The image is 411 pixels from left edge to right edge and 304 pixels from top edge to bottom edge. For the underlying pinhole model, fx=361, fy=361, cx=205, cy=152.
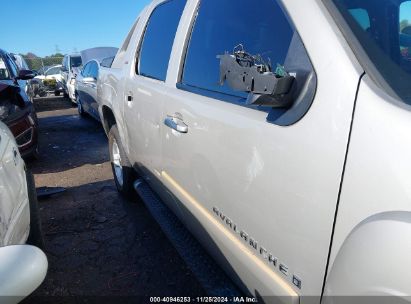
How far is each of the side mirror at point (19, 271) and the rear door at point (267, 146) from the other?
0.85 m

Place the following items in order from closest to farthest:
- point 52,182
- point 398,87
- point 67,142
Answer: point 398,87, point 52,182, point 67,142

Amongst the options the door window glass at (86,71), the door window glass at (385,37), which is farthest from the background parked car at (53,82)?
the door window glass at (385,37)

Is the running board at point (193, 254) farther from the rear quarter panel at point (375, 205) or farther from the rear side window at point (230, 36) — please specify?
the rear side window at point (230, 36)

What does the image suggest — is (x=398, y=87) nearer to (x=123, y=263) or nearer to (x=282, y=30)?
(x=282, y=30)

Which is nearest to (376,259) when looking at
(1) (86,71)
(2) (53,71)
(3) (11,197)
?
(3) (11,197)

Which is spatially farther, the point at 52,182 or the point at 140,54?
the point at 52,182

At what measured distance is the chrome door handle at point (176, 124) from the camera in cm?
209

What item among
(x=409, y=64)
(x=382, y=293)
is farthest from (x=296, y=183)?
(x=409, y=64)

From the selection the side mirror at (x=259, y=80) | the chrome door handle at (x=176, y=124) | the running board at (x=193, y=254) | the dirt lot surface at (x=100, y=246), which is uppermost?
the side mirror at (x=259, y=80)

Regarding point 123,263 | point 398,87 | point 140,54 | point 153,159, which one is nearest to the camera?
point 398,87

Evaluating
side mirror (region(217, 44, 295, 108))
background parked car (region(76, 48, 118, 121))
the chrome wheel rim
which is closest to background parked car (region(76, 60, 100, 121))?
background parked car (region(76, 48, 118, 121))

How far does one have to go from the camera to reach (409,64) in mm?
1329

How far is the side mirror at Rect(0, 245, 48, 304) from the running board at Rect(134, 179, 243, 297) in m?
0.96

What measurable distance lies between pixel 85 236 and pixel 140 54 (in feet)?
5.90
